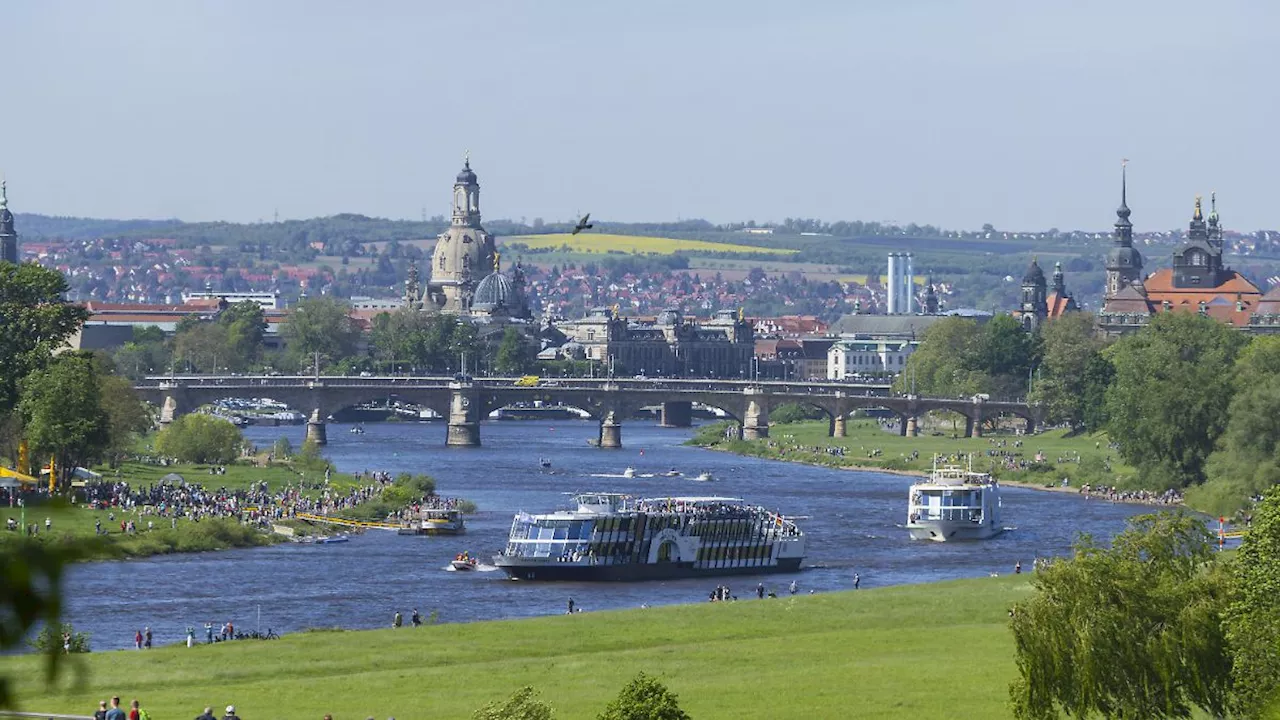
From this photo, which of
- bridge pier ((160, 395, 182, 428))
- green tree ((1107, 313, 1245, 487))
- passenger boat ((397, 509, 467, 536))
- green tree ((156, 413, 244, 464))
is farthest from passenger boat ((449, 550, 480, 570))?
bridge pier ((160, 395, 182, 428))

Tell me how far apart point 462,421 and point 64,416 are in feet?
284

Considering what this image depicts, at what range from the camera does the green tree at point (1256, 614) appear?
104 ft

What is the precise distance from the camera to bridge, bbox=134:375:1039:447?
167750mm

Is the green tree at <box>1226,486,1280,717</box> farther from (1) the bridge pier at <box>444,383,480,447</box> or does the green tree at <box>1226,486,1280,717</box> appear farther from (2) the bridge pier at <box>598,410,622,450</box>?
(1) the bridge pier at <box>444,383,480,447</box>

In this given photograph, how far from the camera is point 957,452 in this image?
486ft

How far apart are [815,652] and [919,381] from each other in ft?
492

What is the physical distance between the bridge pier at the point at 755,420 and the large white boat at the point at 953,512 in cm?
7911

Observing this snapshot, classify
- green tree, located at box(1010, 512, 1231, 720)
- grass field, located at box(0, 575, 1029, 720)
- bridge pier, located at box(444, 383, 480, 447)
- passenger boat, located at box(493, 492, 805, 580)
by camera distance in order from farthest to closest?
bridge pier, located at box(444, 383, 480, 447) < passenger boat, located at box(493, 492, 805, 580) < grass field, located at box(0, 575, 1029, 720) < green tree, located at box(1010, 512, 1231, 720)

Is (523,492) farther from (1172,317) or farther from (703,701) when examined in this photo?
(703,701)

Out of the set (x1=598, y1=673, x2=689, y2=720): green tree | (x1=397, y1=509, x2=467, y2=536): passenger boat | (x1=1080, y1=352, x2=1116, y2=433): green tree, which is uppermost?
(x1=598, y1=673, x2=689, y2=720): green tree

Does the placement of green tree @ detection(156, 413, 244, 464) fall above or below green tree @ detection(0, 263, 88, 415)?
below

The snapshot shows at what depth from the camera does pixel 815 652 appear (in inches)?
1896

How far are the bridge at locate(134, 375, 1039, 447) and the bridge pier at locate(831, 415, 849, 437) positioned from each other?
0.24 feet

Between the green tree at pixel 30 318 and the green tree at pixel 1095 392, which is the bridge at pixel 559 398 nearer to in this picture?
the green tree at pixel 1095 392
